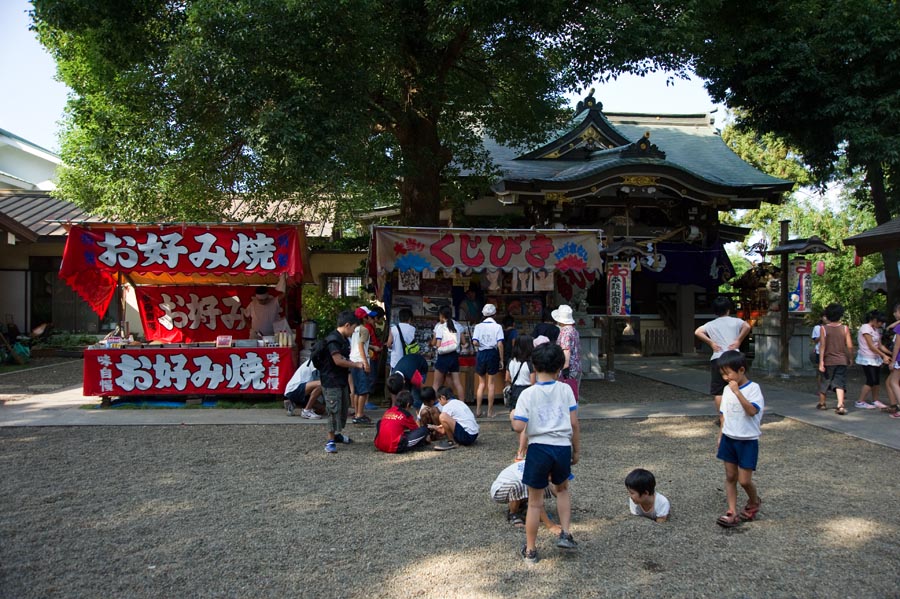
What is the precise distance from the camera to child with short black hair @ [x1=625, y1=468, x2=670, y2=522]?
5242 mm

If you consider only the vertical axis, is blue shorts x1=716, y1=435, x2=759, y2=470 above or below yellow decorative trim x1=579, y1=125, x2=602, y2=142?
below

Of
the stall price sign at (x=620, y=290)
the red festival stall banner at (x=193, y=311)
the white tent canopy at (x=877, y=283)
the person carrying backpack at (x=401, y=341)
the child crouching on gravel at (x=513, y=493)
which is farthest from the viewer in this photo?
the white tent canopy at (x=877, y=283)

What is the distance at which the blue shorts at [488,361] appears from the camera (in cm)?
968

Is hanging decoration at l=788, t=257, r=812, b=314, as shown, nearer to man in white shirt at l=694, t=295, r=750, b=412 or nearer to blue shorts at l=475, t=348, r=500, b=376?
man in white shirt at l=694, t=295, r=750, b=412

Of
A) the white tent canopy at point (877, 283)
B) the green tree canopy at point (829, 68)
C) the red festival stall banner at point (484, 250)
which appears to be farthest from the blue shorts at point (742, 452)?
the white tent canopy at point (877, 283)

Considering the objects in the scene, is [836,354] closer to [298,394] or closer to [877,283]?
[298,394]

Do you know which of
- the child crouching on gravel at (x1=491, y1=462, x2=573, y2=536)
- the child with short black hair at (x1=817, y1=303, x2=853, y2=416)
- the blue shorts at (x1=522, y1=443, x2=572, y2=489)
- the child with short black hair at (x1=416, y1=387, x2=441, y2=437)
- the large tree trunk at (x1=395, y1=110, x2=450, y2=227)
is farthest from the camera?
the large tree trunk at (x1=395, y1=110, x2=450, y2=227)

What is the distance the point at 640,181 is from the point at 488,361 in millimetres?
7406

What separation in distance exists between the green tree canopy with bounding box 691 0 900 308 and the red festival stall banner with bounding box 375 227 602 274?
5156 millimetres

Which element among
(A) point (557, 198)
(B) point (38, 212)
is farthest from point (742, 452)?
Answer: (B) point (38, 212)

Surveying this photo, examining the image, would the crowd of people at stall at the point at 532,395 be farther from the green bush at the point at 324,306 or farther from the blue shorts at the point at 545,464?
the green bush at the point at 324,306

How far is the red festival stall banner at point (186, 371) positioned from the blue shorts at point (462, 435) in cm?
394

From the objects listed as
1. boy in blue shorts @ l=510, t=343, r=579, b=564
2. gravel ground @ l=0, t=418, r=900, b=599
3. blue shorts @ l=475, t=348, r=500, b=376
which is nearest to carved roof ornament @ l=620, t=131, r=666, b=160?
blue shorts @ l=475, t=348, r=500, b=376

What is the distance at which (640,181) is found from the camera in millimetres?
15109
